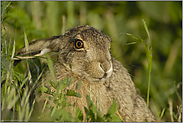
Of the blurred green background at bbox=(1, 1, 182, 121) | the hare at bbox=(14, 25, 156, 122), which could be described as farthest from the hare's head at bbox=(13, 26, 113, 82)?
the blurred green background at bbox=(1, 1, 182, 121)

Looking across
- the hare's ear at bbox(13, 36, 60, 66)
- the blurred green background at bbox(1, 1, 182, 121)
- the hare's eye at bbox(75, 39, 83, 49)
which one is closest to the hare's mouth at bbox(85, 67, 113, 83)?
the hare's eye at bbox(75, 39, 83, 49)

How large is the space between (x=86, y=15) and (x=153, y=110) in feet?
9.59

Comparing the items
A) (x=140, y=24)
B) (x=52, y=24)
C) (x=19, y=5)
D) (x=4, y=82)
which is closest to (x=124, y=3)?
(x=140, y=24)

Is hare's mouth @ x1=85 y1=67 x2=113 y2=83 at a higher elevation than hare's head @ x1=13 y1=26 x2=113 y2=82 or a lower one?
lower

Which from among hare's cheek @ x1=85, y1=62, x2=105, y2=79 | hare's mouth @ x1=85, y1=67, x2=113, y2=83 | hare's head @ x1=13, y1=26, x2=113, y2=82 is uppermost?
hare's head @ x1=13, y1=26, x2=113, y2=82

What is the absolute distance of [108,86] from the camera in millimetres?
3139

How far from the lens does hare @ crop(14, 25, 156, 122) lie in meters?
2.76

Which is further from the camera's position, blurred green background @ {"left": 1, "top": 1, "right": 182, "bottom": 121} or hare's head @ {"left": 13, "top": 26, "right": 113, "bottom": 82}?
blurred green background @ {"left": 1, "top": 1, "right": 182, "bottom": 121}

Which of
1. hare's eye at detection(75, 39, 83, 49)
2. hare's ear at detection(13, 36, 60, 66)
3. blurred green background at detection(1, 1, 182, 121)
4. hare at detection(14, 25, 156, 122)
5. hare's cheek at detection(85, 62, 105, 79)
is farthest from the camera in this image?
blurred green background at detection(1, 1, 182, 121)

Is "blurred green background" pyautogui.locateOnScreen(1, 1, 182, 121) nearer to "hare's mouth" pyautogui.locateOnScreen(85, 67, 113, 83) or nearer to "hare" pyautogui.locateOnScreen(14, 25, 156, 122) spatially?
"hare" pyautogui.locateOnScreen(14, 25, 156, 122)

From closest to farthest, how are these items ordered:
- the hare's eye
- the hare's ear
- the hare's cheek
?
the hare's cheek → the hare's eye → the hare's ear

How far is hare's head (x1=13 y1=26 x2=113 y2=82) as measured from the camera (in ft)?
8.79

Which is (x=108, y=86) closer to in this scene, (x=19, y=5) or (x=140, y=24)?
(x=19, y=5)

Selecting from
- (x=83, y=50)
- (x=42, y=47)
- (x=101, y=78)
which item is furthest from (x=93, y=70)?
(x=42, y=47)
